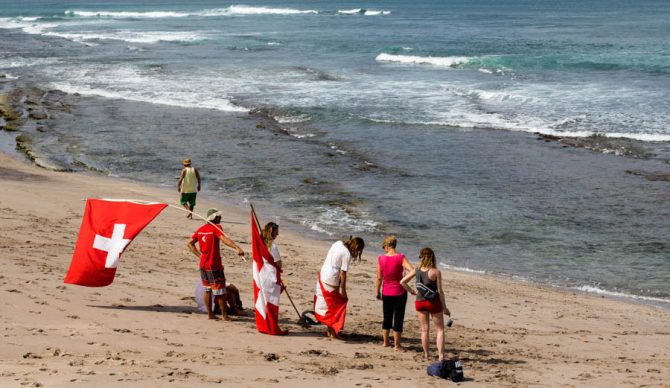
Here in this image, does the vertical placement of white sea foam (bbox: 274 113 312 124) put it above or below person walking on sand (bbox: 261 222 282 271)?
below

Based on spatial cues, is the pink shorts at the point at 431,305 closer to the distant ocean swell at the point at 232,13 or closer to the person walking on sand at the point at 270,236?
the person walking on sand at the point at 270,236

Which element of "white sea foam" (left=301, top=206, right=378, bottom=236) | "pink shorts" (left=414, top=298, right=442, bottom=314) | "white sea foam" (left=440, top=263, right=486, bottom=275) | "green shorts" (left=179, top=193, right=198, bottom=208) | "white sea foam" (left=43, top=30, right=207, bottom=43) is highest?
"white sea foam" (left=43, top=30, right=207, bottom=43)

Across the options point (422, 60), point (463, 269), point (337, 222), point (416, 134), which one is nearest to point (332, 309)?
point (463, 269)

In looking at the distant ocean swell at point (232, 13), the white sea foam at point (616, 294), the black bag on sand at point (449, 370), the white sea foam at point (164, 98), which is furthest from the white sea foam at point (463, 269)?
the distant ocean swell at point (232, 13)

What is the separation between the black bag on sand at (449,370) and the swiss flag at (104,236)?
377 centimetres

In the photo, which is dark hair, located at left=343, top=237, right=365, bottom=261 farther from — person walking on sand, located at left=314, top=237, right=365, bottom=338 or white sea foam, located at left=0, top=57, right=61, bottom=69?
white sea foam, located at left=0, top=57, right=61, bottom=69

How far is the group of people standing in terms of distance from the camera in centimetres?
919

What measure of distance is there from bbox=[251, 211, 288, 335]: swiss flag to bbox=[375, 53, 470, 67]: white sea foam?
3855 centimetres

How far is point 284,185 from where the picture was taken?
20.8 metres

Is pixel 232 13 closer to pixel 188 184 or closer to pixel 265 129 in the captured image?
pixel 265 129

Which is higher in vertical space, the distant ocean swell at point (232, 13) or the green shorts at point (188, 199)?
the distant ocean swell at point (232, 13)

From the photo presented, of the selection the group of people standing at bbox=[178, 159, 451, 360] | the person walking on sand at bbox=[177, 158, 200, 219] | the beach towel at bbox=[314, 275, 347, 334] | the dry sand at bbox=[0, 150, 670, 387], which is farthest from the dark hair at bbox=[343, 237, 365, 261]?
the person walking on sand at bbox=[177, 158, 200, 219]

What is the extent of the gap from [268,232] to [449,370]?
97.0 inches

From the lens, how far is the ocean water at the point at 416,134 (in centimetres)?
1670
